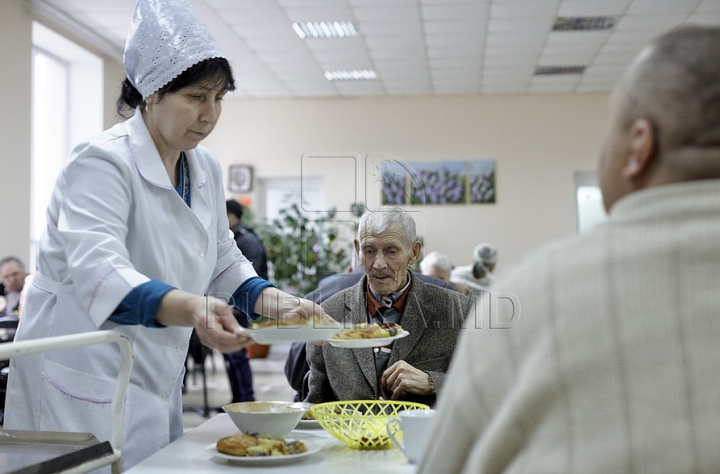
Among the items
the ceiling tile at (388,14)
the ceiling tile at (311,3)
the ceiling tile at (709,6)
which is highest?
the ceiling tile at (311,3)

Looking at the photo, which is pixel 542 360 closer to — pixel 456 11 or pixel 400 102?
pixel 456 11

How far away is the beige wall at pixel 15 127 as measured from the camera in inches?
207

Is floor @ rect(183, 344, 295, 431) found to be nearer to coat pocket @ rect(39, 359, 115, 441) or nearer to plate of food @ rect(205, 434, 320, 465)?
coat pocket @ rect(39, 359, 115, 441)

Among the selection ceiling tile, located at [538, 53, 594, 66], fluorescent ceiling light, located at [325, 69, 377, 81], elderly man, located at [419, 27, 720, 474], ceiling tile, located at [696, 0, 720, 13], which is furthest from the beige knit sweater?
fluorescent ceiling light, located at [325, 69, 377, 81]

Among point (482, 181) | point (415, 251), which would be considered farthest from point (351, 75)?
point (415, 251)

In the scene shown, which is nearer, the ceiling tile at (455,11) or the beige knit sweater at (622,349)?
the beige knit sweater at (622,349)

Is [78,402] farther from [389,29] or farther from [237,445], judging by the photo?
[389,29]

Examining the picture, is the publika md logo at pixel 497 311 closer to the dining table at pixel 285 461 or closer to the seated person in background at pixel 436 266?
the dining table at pixel 285 461

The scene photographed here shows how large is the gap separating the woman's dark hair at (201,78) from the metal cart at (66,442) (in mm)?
524

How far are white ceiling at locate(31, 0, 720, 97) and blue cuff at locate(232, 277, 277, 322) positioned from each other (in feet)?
14.6

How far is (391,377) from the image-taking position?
1.79m

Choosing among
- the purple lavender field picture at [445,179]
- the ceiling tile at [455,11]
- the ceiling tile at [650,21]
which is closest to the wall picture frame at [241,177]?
the purple lavender field picture at [445,179]

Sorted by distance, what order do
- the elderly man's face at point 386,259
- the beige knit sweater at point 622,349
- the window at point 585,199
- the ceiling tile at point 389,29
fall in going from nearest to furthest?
the beige knit sweater at point 622,349 < the elderly man's face at point 386,259 < the ceiling tile at point 389,29 < the window at point 585,199

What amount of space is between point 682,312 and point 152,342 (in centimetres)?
104
